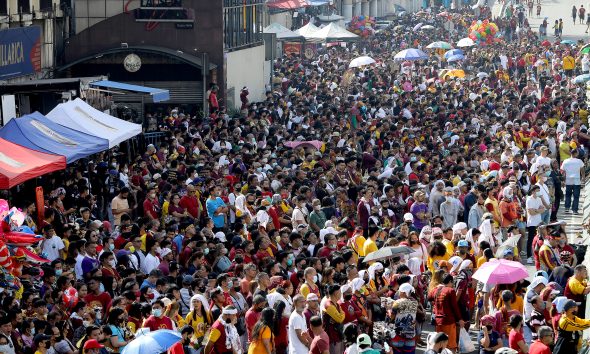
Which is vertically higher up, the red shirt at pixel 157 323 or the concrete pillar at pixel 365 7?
the concrete pillar at pixel 365 7

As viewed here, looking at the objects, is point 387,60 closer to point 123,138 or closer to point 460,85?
point 460,85

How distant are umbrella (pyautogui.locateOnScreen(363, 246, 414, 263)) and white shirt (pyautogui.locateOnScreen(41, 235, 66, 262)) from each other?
3.80 metres

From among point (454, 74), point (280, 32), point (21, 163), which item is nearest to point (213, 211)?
point (21, 163)

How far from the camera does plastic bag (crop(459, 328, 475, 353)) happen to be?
16.0 metres

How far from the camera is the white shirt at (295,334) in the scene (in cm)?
1446

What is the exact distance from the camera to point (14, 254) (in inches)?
643

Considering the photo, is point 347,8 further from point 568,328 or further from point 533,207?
point 568,328

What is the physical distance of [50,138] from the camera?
21.8 m

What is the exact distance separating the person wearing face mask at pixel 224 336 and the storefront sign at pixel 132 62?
18.4 m

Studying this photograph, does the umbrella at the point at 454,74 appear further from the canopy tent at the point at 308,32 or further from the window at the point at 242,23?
the canopy tent at the point at 308,32

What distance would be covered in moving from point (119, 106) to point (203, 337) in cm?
1562

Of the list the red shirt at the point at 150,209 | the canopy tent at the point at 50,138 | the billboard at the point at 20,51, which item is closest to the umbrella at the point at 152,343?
the red shirt at the point at 150,209

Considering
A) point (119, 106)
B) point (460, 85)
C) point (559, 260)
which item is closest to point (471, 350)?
point (559, 260)

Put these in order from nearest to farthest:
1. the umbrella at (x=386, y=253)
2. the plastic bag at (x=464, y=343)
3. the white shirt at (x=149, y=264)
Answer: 1. the plastic bag at (x=464, y=343)
2. the umbrella at (x=386, y=253)
3. the white shirt at (x=149, y=264)
